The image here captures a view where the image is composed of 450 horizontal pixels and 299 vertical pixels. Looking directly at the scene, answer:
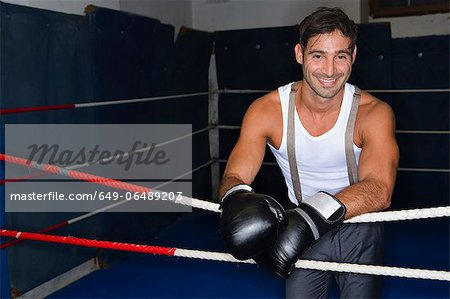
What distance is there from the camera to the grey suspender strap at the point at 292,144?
1.57 meters

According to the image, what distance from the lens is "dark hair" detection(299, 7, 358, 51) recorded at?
141 centimetres

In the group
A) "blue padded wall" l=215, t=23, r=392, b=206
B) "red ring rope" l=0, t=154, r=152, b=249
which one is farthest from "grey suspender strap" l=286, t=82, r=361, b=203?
"blue padded wall" l=215, t=23, r=392, b=206

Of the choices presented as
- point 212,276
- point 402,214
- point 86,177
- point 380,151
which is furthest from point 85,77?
point 402,214

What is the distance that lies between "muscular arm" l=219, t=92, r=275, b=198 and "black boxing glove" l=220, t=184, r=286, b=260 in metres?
0.31

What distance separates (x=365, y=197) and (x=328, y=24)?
49 centimetres

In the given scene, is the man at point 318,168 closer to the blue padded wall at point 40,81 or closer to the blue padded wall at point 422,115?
the blue padded wall at point 40,81

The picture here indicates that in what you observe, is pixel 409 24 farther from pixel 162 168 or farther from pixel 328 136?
pixel 328 136

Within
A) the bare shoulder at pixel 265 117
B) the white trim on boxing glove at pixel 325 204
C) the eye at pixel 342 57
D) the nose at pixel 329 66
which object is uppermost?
the eye at pixel 342 57

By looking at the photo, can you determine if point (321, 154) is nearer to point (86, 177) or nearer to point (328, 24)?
point (328, 24)

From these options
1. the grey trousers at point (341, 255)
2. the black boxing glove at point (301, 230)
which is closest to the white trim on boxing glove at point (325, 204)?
the black boxing glove at point (301, 230)

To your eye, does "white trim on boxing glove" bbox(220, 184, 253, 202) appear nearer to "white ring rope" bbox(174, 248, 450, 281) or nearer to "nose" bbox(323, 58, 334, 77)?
"white ring rope" bbox(174, 248, 450, 281)

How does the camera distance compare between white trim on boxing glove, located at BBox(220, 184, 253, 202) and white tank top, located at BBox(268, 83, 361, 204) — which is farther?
white tank top, located at BBox(268, 83, 361, 204)

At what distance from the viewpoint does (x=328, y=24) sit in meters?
1.41

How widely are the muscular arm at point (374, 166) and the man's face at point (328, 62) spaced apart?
154 millimetres
